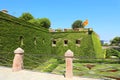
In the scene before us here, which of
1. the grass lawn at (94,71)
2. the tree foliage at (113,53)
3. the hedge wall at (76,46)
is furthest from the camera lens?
the tree foliage at (113,53)

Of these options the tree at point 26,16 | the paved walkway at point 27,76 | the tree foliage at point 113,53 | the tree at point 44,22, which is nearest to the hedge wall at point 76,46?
the tree at point 44,22

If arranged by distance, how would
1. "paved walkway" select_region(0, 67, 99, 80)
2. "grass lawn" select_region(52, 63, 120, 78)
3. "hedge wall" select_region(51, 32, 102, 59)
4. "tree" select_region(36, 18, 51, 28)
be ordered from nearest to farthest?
"paved walkway" select_region(0, 67, 99, 80) → "grass lawn" select_region(52, 63, 120, 78) → "hedge wall" select_region(51, 32, 102, 59) → "tree" select_region(36, 18, 51, 28)

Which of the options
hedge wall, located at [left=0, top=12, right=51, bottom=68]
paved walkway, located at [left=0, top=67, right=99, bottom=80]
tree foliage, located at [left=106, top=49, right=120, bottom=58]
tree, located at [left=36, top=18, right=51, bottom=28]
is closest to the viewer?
paved walkway, located at [left=0, top=67, right=99, bottom=80]

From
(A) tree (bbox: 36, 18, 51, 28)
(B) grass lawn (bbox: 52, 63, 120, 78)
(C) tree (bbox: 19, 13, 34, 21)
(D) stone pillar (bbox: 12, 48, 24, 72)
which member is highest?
(C) tree (bbox: 19, 13, 34, 21)

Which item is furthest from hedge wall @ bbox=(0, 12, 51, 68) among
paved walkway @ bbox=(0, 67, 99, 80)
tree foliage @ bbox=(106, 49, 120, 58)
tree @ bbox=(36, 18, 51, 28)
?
tree foliage @ bbox=(106, 49, 120, 58)

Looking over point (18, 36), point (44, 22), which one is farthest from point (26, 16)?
point (18, 36)

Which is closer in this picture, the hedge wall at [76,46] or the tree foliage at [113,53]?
the hedge wall at [76,46]

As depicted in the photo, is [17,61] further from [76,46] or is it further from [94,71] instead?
[76,46]

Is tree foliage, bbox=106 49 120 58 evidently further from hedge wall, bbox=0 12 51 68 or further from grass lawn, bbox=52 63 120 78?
hedge wall, bbox=0 12 51 68

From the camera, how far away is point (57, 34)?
30.5 metres

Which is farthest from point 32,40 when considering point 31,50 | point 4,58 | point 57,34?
point 57,34

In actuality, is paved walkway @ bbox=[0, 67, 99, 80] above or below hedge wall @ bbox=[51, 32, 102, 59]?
below

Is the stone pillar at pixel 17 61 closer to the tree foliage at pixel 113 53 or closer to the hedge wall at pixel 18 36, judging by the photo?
the hedge wall at pixel 18 36

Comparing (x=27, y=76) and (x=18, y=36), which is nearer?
(x=27, y=76)
